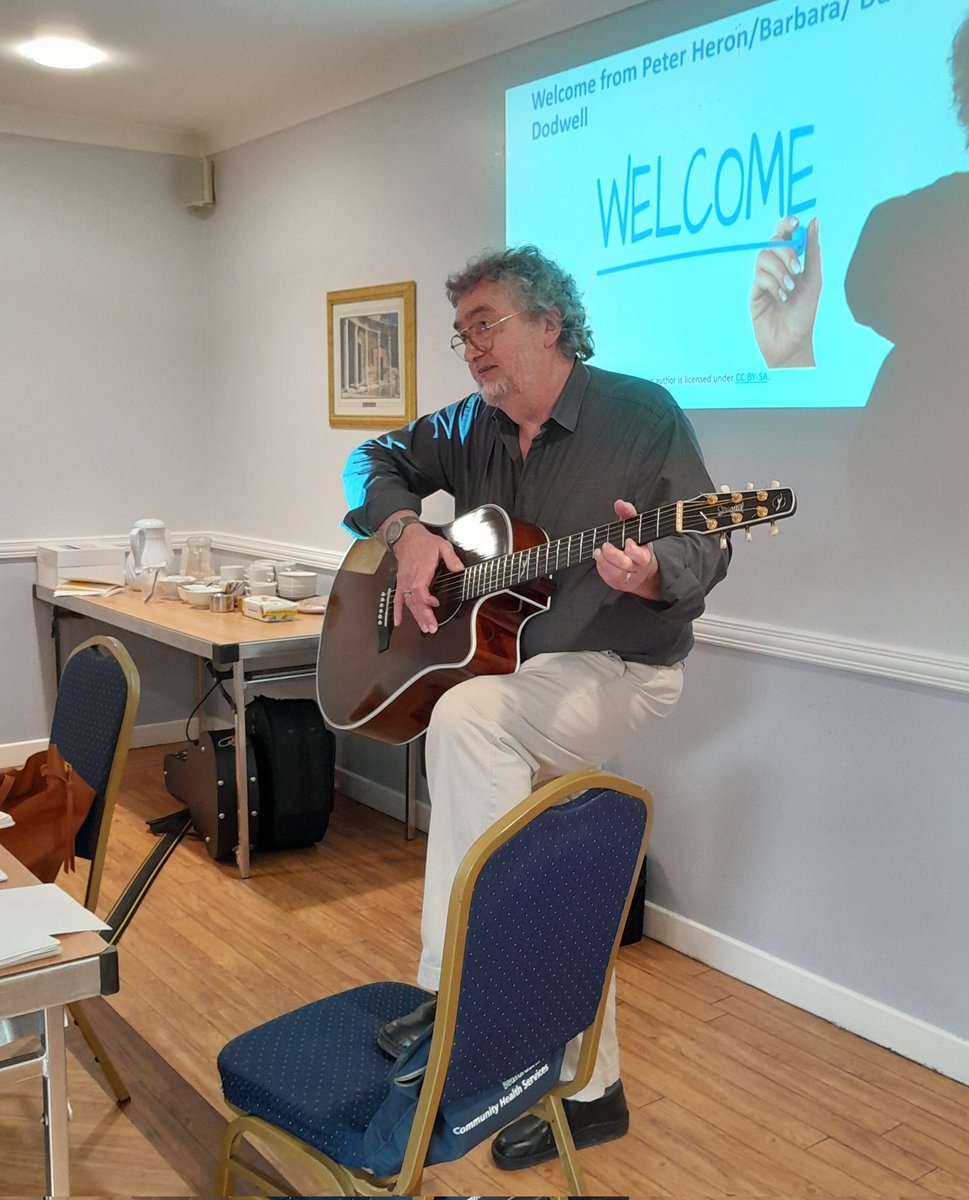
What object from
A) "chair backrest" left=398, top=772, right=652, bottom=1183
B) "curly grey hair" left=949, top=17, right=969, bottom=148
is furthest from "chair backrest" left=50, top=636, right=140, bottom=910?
"curly grey hair" left=949, top=17, right=969, bottom=148

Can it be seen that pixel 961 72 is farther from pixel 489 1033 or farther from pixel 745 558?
pixel 489 1033

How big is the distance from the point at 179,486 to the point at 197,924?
2.29 m

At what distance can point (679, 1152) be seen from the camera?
2.25m

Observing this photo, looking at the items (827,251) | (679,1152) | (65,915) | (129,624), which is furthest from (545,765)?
(129,624)

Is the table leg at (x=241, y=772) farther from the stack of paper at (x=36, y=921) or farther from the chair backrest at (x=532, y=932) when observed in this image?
the chair backrest at (x=532, y=932)

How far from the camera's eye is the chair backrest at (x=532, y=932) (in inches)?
53.9

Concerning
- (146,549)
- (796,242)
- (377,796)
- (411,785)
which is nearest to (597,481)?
(796,242)

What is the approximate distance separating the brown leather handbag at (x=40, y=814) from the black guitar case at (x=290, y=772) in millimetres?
1750

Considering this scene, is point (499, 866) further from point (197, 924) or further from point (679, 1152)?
point (197, 924)

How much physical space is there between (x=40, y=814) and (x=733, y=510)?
1.20 meters

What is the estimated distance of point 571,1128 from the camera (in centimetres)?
226

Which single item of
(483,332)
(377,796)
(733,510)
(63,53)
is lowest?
(377,796)

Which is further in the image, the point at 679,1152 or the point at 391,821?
the point at 391,821

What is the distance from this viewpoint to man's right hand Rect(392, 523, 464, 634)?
2.34 metres
